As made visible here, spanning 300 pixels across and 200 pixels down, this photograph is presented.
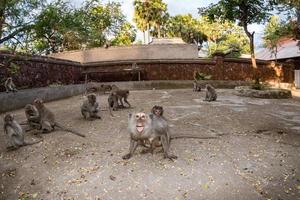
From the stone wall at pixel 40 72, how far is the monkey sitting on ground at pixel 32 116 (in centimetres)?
341

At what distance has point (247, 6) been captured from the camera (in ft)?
61.0

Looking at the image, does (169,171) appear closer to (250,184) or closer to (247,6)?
(250,184)

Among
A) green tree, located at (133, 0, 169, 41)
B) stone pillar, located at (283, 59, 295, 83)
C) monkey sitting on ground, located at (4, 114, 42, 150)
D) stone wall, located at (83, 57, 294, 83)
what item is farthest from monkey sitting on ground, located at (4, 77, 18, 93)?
green tree, located at (133, 0, 169, 41)

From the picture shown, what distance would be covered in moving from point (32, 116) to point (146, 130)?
3855 mm

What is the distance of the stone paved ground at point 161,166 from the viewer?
263 inches

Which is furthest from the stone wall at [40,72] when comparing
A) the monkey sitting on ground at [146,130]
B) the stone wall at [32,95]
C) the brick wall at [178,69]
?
the monkey sitting on ground at [146,130]

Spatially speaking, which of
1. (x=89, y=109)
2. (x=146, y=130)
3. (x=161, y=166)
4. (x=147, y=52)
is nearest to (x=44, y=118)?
(x=89, y=109)

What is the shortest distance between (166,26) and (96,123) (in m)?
47.0

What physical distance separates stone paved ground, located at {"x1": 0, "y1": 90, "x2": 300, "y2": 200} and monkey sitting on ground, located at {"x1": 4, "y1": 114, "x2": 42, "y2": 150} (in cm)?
19

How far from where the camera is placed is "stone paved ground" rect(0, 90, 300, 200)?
668 cm

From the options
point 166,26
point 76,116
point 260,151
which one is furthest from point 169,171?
point 166,26

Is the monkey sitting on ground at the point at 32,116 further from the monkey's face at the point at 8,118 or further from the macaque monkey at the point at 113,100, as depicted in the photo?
the macaque monkey at the point at 113,100

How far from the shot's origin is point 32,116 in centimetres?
941

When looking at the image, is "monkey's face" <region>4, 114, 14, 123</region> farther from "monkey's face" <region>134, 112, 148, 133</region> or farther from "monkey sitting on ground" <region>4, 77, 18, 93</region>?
"monkey sitting on ground" <region>4, 77, 18, 93</region>
